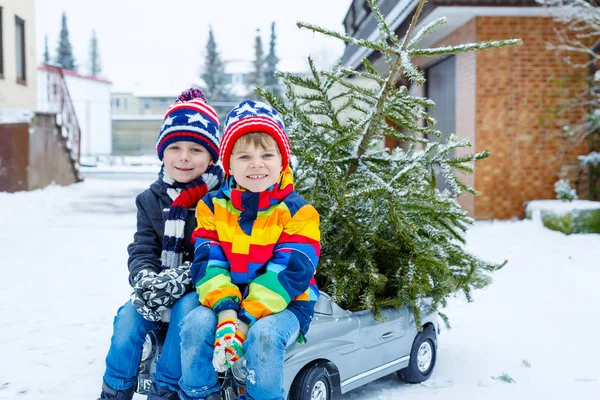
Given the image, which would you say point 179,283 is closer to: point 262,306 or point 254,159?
point 262,306

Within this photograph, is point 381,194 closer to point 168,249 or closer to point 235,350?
point 168,249

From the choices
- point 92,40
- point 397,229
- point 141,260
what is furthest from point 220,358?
point 92,40

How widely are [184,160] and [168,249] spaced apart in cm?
47

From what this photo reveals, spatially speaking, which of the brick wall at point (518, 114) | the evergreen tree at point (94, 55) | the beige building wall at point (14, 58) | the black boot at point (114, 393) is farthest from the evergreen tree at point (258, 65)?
the evergreen tree at point (94, 55)

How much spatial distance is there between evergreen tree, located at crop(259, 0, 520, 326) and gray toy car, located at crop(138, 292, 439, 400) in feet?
0.38

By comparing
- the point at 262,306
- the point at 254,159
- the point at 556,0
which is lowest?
the point at 262,306

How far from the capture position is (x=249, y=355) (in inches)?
98.3

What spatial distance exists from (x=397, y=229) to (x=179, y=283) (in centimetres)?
126

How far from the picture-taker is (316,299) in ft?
9.26

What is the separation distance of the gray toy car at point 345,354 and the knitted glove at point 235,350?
7cm

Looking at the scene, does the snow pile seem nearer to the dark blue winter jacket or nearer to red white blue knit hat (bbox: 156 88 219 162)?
red white blue knit hat (bbox: 156 88 219 162)

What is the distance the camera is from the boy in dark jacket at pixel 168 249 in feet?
9.02

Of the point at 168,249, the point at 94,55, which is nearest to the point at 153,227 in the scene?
the point at 168,249

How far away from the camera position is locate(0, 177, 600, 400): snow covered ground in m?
3.61
